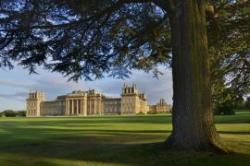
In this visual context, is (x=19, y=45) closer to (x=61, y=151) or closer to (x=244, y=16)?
(x=61, y=151)

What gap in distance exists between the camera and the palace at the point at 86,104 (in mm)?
165625

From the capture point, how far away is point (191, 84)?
52.1 ft

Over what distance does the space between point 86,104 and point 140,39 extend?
15069cm

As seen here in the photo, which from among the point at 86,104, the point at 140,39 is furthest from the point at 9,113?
the point at 140,39

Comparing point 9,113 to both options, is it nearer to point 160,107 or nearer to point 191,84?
point 160,107

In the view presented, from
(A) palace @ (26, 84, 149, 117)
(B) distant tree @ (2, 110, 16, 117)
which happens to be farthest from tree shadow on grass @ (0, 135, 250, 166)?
(A) palace @ (26, 84, 149, 117)

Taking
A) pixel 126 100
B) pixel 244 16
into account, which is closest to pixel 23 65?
pixel 244 16

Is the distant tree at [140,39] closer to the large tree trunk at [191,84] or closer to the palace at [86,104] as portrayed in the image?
the large tree trunk at [191,84]

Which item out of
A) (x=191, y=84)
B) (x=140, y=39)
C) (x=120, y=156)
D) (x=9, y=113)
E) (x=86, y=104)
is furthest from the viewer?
(x=86, y=104)

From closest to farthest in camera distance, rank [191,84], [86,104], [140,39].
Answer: [191,84] < [140,39] < [86,104]

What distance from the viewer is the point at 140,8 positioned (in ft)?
Result: 70.1

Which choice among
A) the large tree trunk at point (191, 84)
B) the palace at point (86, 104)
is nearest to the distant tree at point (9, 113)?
the palace at point (86, 104)

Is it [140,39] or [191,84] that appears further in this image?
[140,39]

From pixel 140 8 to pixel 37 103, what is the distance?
157 metres
